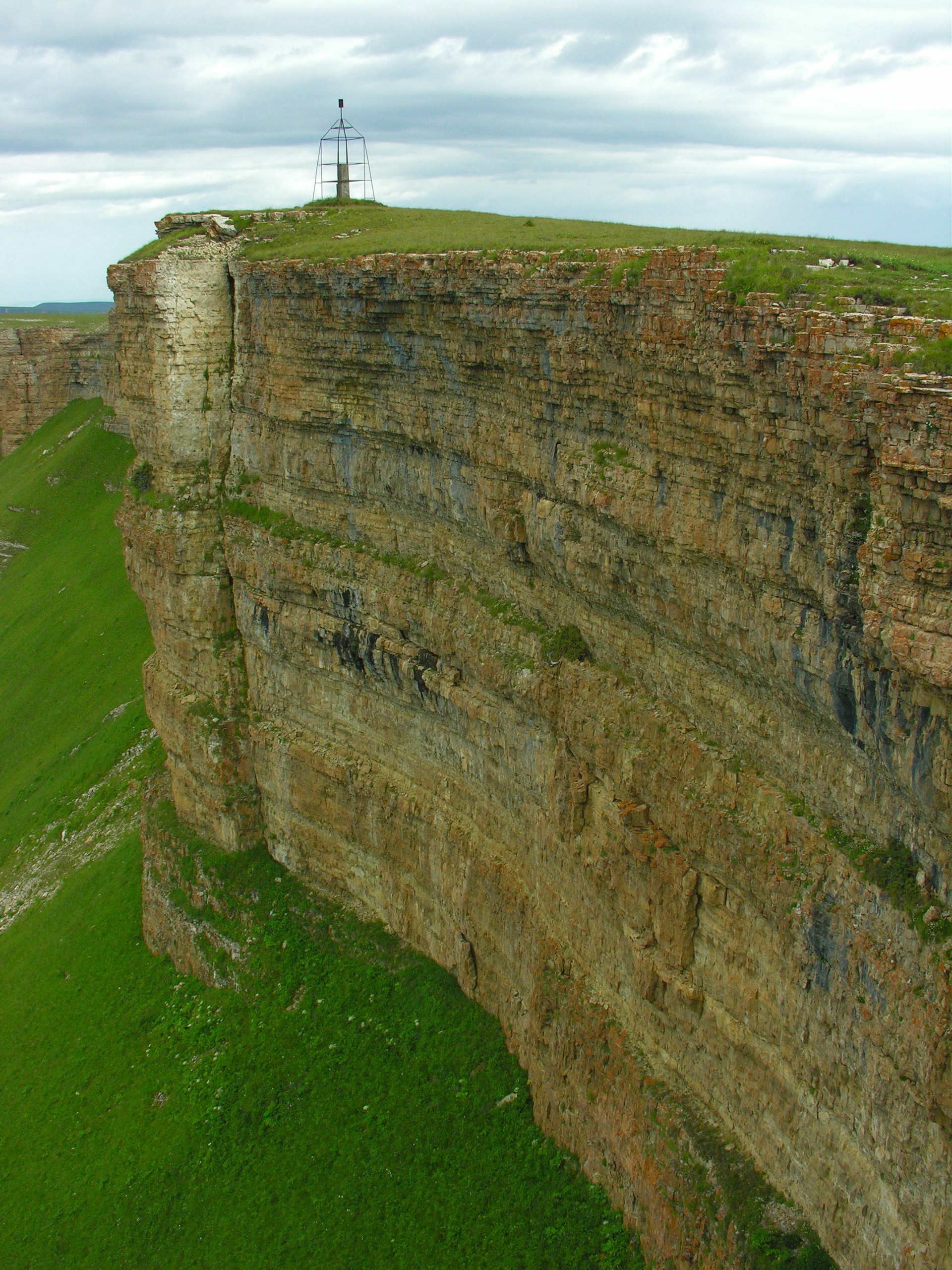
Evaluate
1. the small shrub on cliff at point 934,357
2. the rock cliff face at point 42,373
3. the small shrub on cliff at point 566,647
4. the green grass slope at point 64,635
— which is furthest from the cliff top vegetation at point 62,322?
the small shrub on cliff at point 934,357

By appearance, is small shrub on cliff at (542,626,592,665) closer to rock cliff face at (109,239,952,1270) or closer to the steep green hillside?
rock cliff face at (109,239,952,1270)

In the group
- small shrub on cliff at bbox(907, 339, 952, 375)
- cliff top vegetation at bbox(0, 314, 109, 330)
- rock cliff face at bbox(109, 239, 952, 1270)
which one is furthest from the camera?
cliff top vegetation at bbox(0, 314, 109, 330)

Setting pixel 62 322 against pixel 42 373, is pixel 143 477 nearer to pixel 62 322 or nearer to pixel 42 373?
pixel 42 373

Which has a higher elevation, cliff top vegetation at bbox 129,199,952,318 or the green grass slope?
cliff top vegetation at bbox 129,199,952,318

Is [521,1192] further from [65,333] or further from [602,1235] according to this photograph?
[65,333]

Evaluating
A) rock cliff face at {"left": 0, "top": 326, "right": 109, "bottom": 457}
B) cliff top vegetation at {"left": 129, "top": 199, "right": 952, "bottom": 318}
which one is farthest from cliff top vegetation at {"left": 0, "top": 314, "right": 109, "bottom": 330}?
cliff top vegetation at {"left": 129, "top": 199, "right": 952, "bottom": 318}

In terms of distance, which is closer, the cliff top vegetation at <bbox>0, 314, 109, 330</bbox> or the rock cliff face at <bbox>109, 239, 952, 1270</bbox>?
the rock cliff face at <bbox>109, 239, 952, 1270</bbox>
